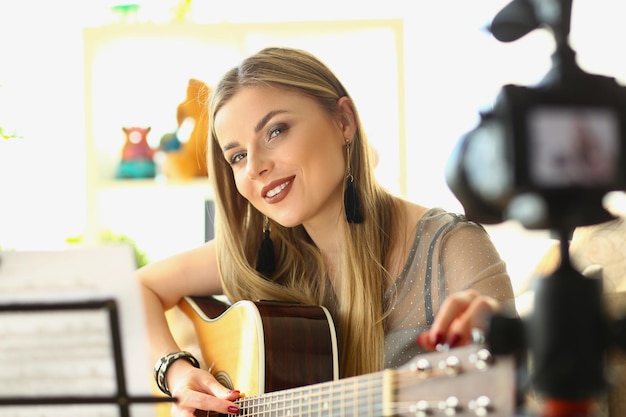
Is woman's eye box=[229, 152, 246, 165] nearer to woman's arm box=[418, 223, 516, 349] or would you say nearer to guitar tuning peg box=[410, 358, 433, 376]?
woman's arm box=[418, 223, 516, 349]

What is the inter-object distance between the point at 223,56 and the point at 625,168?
2503mm

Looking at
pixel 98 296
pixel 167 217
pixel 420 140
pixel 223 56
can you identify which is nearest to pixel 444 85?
pixel 420 140

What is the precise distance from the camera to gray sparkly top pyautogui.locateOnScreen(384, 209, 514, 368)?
50.9 inches

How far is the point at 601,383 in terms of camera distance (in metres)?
0.48

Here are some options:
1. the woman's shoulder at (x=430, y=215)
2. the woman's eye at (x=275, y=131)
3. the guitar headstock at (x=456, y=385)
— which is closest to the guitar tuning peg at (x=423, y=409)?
the guitar headstock at (x=456, y=385)

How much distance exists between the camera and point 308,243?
64.1 inches

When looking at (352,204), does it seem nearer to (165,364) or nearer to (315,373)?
(315,373)

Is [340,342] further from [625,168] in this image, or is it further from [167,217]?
[167,217]

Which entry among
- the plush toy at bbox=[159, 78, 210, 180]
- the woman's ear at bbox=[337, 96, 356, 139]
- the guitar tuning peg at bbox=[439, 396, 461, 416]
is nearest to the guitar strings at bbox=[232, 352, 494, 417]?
the guitar tuning peg at bbox=[439, 396, 461, 416]

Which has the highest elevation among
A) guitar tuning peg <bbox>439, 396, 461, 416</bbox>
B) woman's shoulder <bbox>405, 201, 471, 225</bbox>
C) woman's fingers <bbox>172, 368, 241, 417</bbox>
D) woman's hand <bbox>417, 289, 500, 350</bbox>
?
woman's shoulder <bbox>405, 201, 471, 225</bbox>

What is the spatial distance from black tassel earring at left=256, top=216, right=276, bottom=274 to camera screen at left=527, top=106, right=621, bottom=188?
119 centimetres

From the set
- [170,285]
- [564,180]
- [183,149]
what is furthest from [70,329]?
[183,149]

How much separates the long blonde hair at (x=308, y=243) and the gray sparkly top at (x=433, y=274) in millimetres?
30

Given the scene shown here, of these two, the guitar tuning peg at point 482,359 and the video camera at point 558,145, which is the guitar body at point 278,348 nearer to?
the guitar tuning peg at point 482,359
